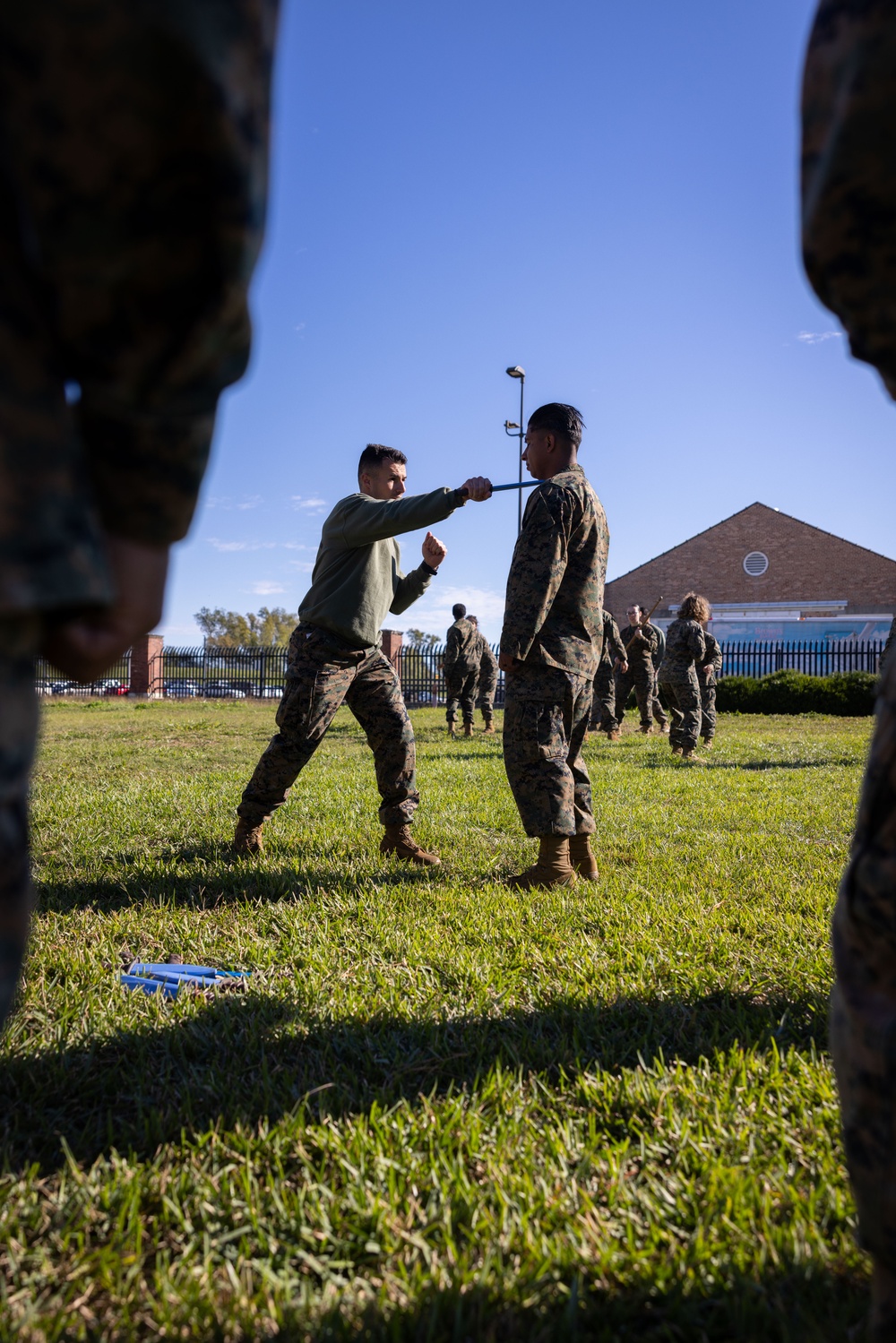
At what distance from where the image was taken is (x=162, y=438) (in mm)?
1075

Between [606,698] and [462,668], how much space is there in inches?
95.5

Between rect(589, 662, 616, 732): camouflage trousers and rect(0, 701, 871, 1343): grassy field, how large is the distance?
9492 mm

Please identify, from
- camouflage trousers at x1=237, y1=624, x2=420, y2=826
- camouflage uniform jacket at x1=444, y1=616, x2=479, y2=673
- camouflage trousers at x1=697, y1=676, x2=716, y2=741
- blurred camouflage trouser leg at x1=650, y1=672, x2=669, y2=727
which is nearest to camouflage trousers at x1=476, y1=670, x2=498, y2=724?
camouflage uniform jacket at x1=444, y1=616, x2=479, y2=673

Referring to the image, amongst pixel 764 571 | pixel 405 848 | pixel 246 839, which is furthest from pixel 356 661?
pixel 764 571

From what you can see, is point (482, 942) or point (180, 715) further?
point (180, 715)

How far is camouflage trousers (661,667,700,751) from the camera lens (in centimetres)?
1065

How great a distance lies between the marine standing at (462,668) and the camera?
46.7 ft

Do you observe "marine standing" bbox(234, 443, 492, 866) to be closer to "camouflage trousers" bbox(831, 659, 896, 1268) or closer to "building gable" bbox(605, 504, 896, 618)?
"camouflage trousers" bbox(831, 659, 896, 1268)

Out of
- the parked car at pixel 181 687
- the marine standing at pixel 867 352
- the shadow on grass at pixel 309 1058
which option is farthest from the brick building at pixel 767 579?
the marine standing at pixel 867 352

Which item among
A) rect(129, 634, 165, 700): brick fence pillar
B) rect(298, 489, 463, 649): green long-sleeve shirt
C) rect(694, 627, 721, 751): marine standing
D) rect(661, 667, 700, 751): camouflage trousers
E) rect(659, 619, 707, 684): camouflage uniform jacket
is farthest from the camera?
rect(129, 634, 165, 700): brick fence pillar

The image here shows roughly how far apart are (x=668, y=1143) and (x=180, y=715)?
1957cm

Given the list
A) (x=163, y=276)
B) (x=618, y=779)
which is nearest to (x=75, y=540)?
Result: (x=163, y=276)

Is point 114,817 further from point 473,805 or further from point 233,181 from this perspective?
point 233,181

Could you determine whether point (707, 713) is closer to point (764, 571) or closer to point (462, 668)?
point (462, 668)
